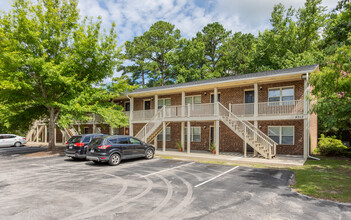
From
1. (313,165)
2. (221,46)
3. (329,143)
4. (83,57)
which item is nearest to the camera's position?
(313,165)

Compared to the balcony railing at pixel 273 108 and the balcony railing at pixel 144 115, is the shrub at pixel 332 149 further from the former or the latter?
the balcony railing at pixel 144 115

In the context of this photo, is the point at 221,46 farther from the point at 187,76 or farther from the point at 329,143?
the point at 329,143

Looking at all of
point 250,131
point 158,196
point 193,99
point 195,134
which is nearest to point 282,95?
point 250,131

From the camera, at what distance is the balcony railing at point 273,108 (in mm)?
14766

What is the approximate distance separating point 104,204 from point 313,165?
36.8 feet

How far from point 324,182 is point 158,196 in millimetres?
6376

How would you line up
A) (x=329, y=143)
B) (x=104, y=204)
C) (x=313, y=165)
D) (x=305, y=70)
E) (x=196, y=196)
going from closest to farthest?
(x=104, y=204)
(x=196, y=196)
(x=313, y=165)
(x=305, y=70)
(x=329, y=143)

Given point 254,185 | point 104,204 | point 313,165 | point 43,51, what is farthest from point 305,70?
point 43,51

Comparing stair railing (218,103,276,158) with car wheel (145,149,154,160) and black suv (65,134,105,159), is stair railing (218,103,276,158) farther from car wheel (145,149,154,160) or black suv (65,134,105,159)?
black suv (65,134,105,159)

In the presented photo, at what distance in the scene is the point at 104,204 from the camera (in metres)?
6.15

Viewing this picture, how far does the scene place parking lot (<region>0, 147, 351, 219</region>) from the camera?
5.47m

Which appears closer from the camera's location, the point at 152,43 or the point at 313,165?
the point at 313,165

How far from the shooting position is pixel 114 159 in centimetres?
1252

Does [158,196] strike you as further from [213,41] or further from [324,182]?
[213,41]
